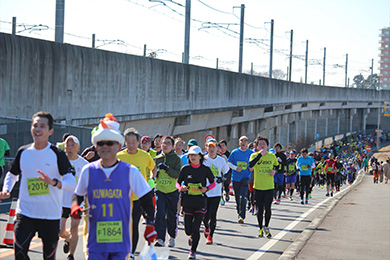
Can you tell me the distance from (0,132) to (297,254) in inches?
384

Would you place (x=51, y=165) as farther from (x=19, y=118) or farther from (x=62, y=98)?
(x=62, y=98)

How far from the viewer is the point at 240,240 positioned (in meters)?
12.7

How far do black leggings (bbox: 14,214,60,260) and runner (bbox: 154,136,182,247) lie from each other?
4.13 m

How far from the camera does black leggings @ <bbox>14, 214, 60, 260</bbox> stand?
6824 millimetres

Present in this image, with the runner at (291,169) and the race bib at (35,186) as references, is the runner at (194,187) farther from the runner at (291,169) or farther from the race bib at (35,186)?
the runner at (291,169)

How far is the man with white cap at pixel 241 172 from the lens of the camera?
15273mm

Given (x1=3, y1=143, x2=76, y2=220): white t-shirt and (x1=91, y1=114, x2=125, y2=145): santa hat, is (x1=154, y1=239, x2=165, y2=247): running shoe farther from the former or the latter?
(x1=91, y1=114, x2=125, y2=145): santa hat

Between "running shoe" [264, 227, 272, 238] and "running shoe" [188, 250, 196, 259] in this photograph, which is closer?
"running shoe" [188, 250, 196, 259]

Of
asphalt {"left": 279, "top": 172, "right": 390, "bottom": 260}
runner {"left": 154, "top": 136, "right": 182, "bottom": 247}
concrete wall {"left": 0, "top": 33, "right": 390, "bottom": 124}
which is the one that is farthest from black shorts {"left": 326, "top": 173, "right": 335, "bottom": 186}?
runner {"left": 154, "top": 136, "right": 182, "bottom": 247}

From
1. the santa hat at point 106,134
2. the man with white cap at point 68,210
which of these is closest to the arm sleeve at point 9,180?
the man with white cap at point 68,210

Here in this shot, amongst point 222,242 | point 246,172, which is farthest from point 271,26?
point 222,242

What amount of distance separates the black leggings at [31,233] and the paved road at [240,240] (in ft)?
7.57

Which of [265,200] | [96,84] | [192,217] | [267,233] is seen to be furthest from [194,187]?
[96,84]

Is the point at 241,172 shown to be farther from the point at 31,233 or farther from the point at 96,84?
the point at 31,233
